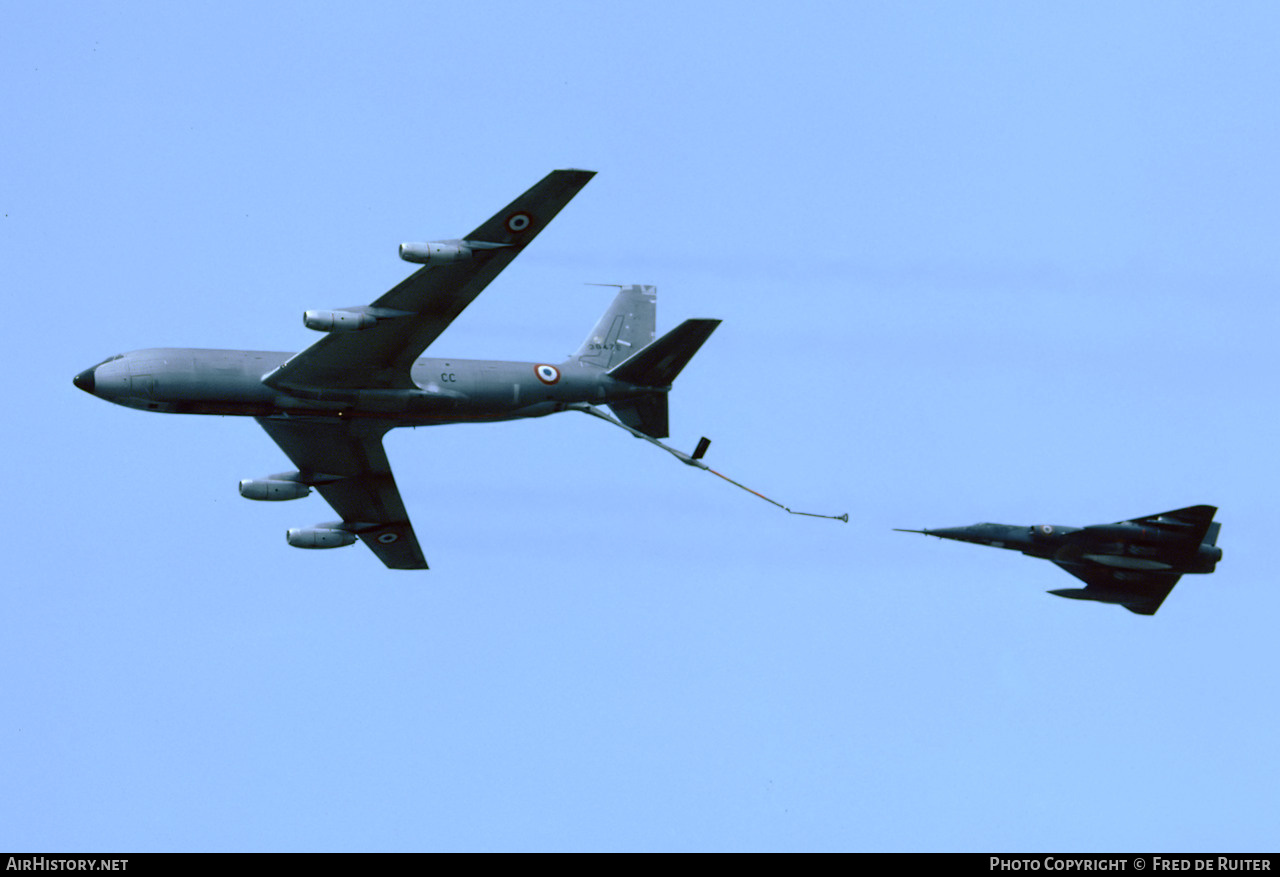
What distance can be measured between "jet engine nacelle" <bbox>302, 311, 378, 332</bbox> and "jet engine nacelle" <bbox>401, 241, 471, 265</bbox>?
10.3 ft

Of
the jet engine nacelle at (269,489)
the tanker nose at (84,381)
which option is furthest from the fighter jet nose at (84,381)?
the jet engine nacelle at (269,489)

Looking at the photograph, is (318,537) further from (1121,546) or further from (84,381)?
(1121,546)

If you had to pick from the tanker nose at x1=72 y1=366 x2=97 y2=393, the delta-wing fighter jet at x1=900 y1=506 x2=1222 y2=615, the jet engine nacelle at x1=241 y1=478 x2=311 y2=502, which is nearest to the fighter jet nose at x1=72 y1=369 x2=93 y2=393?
the tanker nose at x1=72 y1=366 x2=97 y2=393

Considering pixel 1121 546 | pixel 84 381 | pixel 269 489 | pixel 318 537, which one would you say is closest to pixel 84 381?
pixel 84 381

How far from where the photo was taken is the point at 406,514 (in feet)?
215

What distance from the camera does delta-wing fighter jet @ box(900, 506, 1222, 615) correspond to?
64188 millimetres

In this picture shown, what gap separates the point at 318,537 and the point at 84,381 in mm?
11823

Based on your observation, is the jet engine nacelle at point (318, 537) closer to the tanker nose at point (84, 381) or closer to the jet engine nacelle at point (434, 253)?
the tanker nose at point (84, 381)

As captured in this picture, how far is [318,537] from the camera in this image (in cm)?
6350

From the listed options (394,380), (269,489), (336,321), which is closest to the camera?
(336,321)

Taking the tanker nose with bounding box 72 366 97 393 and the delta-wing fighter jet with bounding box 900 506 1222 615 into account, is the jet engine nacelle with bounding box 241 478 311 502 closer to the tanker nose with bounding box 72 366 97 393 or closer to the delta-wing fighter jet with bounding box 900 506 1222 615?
the tanker nose with bounding box 72 366 97 393

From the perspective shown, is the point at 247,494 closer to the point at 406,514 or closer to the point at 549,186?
the point at 406,514
